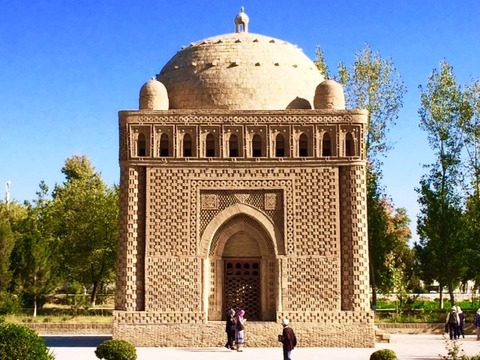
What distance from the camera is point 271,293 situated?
20.0 metres

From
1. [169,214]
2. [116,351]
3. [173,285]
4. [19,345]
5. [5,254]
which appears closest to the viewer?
[19,345]

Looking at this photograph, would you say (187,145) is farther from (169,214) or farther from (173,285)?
(173,285)

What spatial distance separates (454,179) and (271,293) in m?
13.3

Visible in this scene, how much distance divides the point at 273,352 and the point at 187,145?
651cm

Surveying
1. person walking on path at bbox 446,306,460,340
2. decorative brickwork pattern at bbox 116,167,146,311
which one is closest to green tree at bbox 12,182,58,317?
decorative brickwork pattern at bbox 116,167,146,311

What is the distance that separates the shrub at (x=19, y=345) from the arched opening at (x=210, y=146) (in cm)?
964

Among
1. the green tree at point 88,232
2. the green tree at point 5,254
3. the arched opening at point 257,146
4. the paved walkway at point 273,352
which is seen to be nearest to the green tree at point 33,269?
the green tree at point 5,254

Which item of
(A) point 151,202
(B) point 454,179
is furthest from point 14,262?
(B) point 454,179

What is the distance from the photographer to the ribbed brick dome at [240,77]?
21.0 m

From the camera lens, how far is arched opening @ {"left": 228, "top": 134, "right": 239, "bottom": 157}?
66.8 feet

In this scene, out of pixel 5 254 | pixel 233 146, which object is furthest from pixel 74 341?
pixel 5 254

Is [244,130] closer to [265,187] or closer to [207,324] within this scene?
[265,187]

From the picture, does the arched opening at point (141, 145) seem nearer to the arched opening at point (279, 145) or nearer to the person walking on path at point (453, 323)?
the arched opening at point (279, 145)

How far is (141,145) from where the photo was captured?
2044cm
